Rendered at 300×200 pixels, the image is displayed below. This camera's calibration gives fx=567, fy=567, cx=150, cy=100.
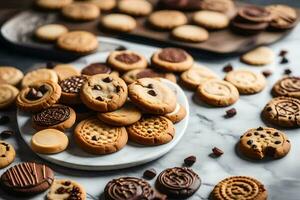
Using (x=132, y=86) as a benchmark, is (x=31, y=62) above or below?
below

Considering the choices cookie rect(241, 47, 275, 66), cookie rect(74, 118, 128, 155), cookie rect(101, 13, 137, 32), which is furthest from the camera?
cookie rect(101, 13, 137, 32)

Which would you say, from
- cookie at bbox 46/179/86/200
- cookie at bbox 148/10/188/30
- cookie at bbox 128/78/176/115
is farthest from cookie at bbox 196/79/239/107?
cookie at bbox 46/179/86/200

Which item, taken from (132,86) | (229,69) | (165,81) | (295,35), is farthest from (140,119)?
(295,35)

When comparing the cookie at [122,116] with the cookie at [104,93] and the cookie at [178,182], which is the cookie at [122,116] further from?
the cookie at [178,182]

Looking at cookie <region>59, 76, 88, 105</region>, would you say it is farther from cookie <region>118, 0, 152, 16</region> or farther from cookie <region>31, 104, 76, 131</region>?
cookie <region>118, 0, 152, 16</region>

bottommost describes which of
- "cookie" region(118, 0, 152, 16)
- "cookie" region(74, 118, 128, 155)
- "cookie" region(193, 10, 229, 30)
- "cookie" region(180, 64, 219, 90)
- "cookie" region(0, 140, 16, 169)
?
"cookie" region(0, 140, 16, 169)

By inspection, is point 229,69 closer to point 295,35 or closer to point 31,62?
point 295,35

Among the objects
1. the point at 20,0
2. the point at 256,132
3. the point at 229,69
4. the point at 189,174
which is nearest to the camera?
the point at 189,174
